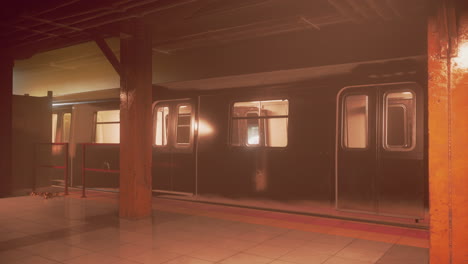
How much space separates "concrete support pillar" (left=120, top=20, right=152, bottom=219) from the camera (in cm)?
607

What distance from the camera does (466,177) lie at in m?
3.19

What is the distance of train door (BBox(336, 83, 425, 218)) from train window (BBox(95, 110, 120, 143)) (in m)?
5.27

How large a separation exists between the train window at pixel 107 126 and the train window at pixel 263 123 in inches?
134

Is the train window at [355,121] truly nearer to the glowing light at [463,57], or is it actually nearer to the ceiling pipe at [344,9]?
the ceiling pipe at [344,9]

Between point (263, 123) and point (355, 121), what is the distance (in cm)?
153

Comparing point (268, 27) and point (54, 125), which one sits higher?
point (268, 27)

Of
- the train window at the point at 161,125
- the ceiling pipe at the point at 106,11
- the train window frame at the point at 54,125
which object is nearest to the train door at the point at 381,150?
the ceiling pipe at the point at 106,11

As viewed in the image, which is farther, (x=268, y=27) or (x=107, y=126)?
(x=107, y=126)

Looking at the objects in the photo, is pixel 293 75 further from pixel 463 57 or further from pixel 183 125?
pixel 463 57

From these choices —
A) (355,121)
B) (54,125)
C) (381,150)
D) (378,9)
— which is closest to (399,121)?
(381,150)

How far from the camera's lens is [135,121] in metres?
6.07

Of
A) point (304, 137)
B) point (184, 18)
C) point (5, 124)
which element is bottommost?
point (304, 137)

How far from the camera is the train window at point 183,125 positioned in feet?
24.9

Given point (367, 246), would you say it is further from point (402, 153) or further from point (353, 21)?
point (353, 21)
